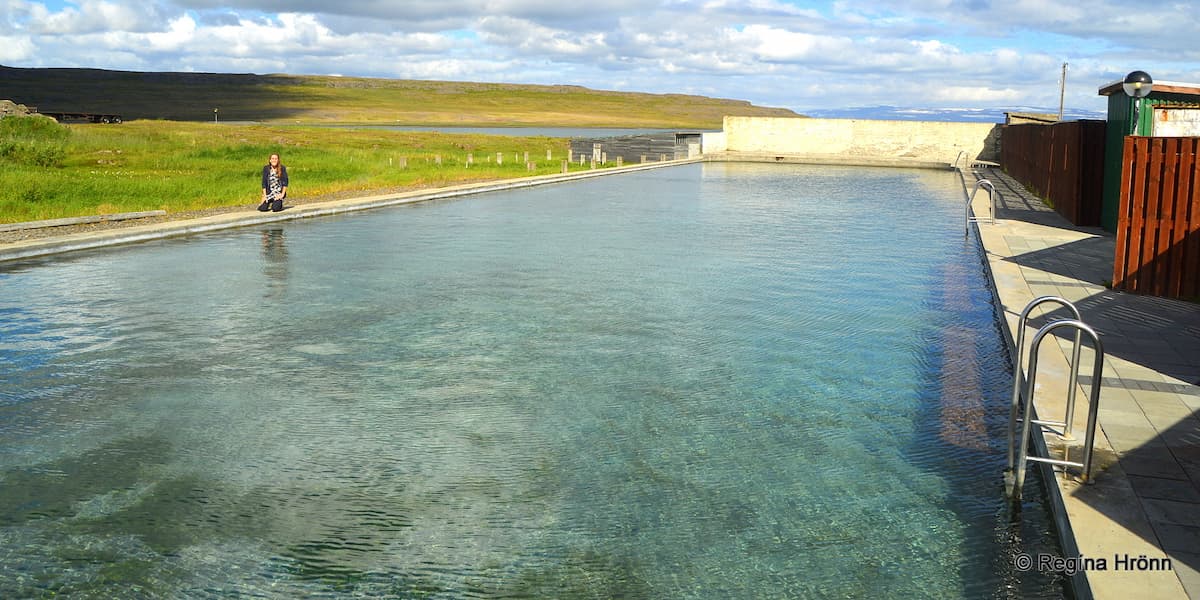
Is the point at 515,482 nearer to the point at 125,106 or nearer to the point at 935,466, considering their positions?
the point at 935,466

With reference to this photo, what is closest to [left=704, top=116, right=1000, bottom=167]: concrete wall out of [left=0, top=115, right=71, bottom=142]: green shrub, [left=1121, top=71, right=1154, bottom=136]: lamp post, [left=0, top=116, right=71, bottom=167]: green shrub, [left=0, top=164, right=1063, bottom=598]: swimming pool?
[left=0, top=116, right=71, bottom=167]: green shrub

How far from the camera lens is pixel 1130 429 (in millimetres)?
6301

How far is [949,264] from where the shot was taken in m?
15.3

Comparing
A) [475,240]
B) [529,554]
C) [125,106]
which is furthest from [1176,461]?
[125,106]

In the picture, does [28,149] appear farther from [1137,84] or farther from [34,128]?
[1137,84]

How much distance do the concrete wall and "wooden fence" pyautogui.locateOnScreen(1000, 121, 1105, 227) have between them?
24285mm

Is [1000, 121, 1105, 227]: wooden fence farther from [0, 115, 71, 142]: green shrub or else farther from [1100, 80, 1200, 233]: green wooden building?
[0, 115, 71, 142]: green shrub

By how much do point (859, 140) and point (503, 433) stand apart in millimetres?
50148

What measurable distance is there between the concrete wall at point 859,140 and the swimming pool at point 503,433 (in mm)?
41226

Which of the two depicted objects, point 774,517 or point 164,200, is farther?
point 164,200

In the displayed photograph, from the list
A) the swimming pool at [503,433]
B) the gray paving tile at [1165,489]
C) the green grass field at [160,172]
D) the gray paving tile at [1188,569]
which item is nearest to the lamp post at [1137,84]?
the swimming pool at [503,433]

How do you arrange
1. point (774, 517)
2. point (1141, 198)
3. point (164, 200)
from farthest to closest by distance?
point (164, 200), point (1141, 198), point (774, 517)

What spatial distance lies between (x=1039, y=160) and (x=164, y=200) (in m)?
22.9

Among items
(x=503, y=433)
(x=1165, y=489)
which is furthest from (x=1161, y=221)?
(x=503, y=433)
